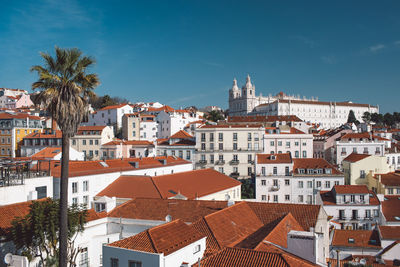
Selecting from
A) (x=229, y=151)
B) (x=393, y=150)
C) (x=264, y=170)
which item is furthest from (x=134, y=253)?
(x=393, y=150)

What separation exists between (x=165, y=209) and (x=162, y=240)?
8.34m

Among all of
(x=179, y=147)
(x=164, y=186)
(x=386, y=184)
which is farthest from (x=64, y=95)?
(x=179, y=147)

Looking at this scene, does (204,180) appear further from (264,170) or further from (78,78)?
(78,78)

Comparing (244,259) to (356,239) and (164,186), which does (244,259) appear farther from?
(356,239)

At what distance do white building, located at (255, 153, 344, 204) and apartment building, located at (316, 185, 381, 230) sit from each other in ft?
20.6

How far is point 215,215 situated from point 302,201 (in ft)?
99.7

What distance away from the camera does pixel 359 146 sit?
208ft

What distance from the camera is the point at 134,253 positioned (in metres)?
13.8

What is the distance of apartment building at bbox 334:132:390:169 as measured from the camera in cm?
6253

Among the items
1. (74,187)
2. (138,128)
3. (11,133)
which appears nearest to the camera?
(74,187)

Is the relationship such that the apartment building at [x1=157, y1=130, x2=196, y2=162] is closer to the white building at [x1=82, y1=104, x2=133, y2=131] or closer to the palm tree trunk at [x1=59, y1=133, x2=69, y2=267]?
the white building at [x1=82, y1=104, x2=133, y2=131]

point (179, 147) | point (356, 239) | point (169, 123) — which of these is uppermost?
point (169, 123)

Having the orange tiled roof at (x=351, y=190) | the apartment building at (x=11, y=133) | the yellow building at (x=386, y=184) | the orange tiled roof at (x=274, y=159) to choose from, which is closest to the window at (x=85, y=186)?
the orange tiled roof at (x=274, y=159)

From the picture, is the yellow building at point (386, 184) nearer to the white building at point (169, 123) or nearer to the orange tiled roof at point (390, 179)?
the orange tiled roof at point (390, 179)
